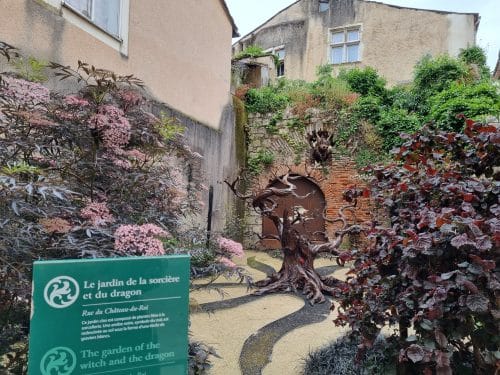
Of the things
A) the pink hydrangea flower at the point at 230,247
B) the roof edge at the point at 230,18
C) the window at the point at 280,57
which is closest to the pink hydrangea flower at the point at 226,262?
the pink hydrangea flower at the point at 230,247

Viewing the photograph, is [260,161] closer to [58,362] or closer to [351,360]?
[351,360]

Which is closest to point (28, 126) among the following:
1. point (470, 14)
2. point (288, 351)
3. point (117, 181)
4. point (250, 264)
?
point (117, 181)

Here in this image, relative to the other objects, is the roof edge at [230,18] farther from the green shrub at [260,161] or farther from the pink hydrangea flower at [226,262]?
the pink hydrangea flower at [226,262]

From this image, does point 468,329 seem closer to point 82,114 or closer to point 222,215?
point 82,114

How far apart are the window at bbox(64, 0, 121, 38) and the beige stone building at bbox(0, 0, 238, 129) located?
1cm

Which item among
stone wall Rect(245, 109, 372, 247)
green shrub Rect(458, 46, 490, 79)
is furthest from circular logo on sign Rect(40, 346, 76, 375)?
green shrub Rect(458, 46, 490, 79)

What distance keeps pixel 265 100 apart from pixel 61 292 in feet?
27.2

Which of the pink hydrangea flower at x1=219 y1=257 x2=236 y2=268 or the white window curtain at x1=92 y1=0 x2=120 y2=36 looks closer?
the pink hydrangea flower at x1=219 y1=257 x2=236 y2=268

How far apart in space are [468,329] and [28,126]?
2.71 m

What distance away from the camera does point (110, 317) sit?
135 cm

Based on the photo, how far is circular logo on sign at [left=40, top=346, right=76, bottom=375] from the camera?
123cm

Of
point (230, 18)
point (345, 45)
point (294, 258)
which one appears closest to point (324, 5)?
point (345, 45)

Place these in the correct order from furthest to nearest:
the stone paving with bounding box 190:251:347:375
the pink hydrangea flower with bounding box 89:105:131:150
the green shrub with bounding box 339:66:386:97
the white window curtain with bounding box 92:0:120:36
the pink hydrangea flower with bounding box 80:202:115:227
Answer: the green shrub with bounding box 339:66:386:97
the white window curtain with bounding box 92:0:120:36
the stone paving with bounding box 190:251:347:375
the pink hydrangea flower with bounding box 89:105:131:150
the pink hydrangea flower with bounding box 80:202:115:227

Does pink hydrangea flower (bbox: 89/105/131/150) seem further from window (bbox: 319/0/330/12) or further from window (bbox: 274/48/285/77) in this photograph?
window (bbox: 319/0/330/12)
